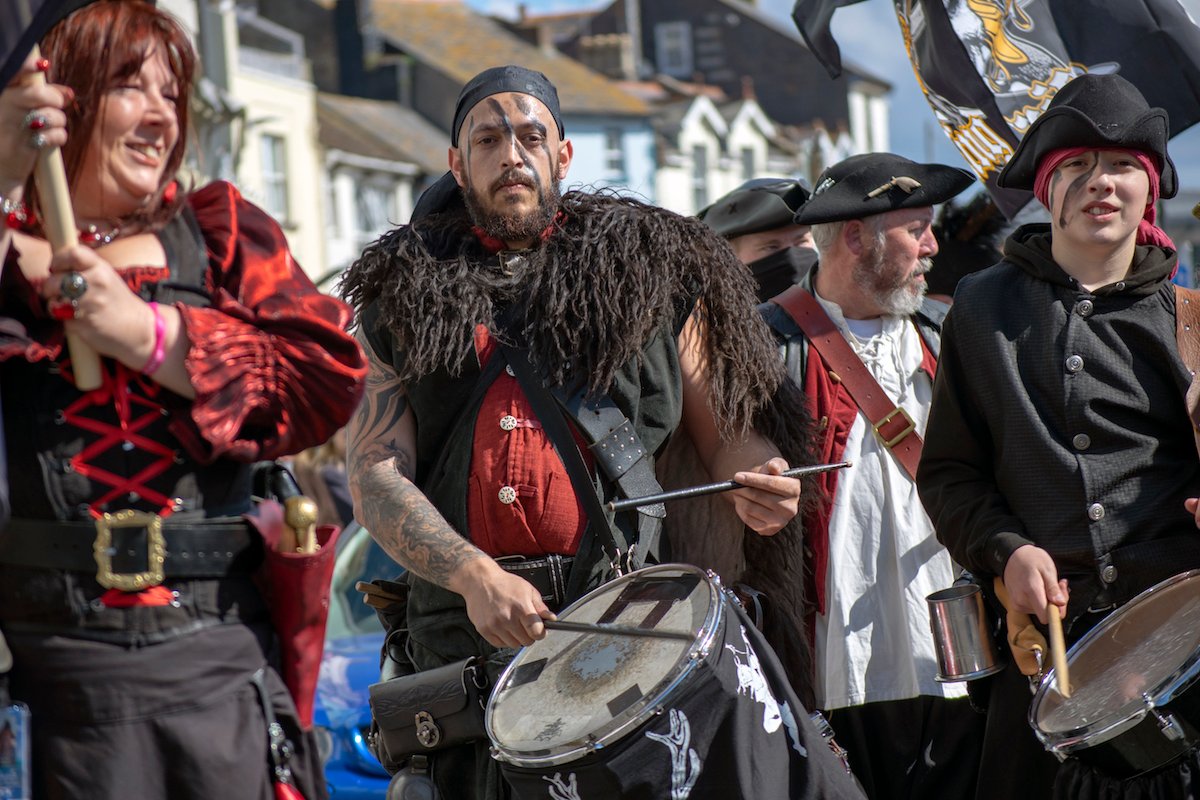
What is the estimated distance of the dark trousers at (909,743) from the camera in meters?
4.63

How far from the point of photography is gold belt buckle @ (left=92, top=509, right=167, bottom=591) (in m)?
2.73

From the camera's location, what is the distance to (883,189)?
16.9ft

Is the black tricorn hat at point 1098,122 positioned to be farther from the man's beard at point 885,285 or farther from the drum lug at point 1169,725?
the drum lug at point 1169,725

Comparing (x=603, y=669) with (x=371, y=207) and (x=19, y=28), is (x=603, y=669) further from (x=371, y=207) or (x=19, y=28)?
(x=371, y=207)

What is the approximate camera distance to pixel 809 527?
4.70 meters

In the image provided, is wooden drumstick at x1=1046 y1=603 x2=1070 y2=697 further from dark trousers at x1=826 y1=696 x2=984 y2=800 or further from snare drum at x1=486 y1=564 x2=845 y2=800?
dark trousers at x1=826 y1=696 x2=984 y2=800

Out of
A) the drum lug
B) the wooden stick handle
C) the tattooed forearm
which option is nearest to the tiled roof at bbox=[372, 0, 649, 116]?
the tattooed forearm

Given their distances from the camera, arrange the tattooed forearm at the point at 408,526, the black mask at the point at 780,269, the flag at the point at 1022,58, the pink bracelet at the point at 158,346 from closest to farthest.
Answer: the pink bracelet at the point at 158,346 → the tattooed forearm at the point at 408,526 → the flag at the point at 1022,58 → the black mask at the point at 780,269

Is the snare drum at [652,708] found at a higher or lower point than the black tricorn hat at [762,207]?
lower

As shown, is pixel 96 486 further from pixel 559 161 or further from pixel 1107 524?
pixel 1107 524

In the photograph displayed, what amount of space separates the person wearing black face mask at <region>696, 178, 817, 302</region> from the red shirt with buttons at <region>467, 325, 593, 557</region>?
2.35 m

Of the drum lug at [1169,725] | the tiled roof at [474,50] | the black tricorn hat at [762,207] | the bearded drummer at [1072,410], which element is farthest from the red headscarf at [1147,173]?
the tiled roof at [474,50]

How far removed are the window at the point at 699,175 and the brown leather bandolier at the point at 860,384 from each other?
38915 mm

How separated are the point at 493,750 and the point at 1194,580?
5.17 ft
